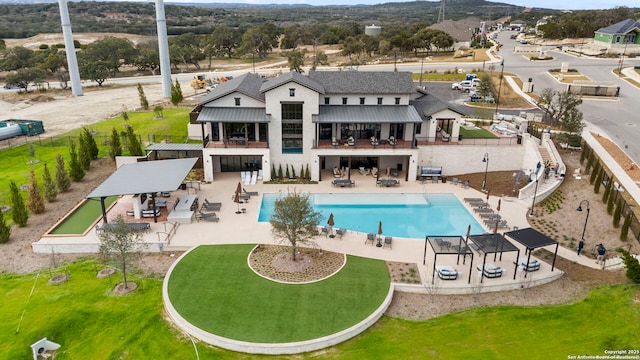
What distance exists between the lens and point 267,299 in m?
23.0

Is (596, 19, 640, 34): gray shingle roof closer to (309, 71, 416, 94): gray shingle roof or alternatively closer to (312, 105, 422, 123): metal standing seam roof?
(309, 71, 416, 94): gray shingle roof

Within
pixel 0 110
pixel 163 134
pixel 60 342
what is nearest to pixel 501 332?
pixel 60 342

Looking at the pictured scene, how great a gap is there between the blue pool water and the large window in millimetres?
5727

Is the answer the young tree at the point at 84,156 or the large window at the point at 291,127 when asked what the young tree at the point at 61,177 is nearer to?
the young tree at the point at 84,156

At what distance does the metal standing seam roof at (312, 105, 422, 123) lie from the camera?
3869 cm

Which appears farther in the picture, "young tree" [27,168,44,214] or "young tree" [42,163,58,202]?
"young tree" [42,163,58,202]

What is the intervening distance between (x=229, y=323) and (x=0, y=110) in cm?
6467

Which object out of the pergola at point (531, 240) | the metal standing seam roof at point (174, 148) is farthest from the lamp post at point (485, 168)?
the metal standing seam roof at point (174, 148)

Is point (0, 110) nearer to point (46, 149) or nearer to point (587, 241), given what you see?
point (46, 149)

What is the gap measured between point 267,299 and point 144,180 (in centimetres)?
1424

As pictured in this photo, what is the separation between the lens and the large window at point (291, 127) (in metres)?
39.2

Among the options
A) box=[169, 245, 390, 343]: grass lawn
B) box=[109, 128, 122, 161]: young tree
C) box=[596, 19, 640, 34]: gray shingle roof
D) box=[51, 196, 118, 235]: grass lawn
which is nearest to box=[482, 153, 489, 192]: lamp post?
box=[169, 245, 390, 343]: grass lawn

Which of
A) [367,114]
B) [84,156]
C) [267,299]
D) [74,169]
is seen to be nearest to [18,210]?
[74,169]

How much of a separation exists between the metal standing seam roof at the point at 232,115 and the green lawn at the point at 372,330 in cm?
1820
